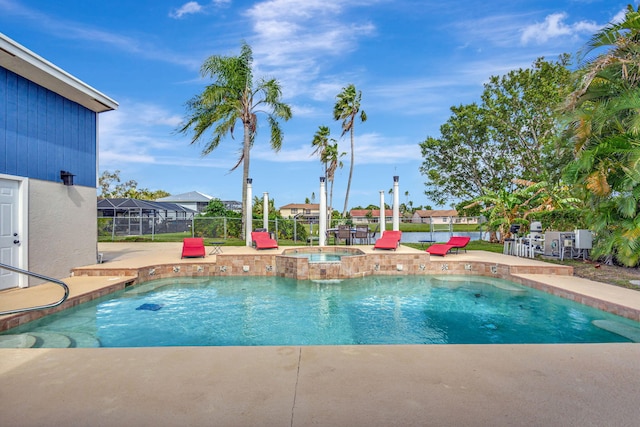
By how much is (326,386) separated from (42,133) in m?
8.59

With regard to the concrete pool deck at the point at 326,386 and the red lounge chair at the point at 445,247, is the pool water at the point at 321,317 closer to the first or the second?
the concrete pool deck at the point at 326,386

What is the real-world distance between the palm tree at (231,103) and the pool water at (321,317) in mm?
10781

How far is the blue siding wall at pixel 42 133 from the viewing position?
686 cm

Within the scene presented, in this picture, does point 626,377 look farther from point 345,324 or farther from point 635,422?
point 345,324

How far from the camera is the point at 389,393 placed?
2711 millimetres

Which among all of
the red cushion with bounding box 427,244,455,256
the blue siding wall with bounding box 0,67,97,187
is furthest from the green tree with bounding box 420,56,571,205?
the blue siding wall with bounding box 0,67,97,187

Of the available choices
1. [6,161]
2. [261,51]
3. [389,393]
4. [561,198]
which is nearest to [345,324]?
[389,393]

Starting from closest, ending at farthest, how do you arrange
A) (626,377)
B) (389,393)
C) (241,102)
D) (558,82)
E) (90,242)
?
(389,393), (626,377), (90,242), (241,102), (558,82)

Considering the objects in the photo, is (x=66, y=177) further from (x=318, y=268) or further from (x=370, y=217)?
(x=370, y=217)

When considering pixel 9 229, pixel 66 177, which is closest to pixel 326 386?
pixel 9 229

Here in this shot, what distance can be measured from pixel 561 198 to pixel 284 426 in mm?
18280

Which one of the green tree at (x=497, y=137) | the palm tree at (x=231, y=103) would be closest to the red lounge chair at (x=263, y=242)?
the palm tree at (x=231, y=103)

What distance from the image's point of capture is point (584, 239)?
10922mm

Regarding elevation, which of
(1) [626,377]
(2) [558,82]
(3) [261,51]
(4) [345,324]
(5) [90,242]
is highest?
(3) [261,51]
